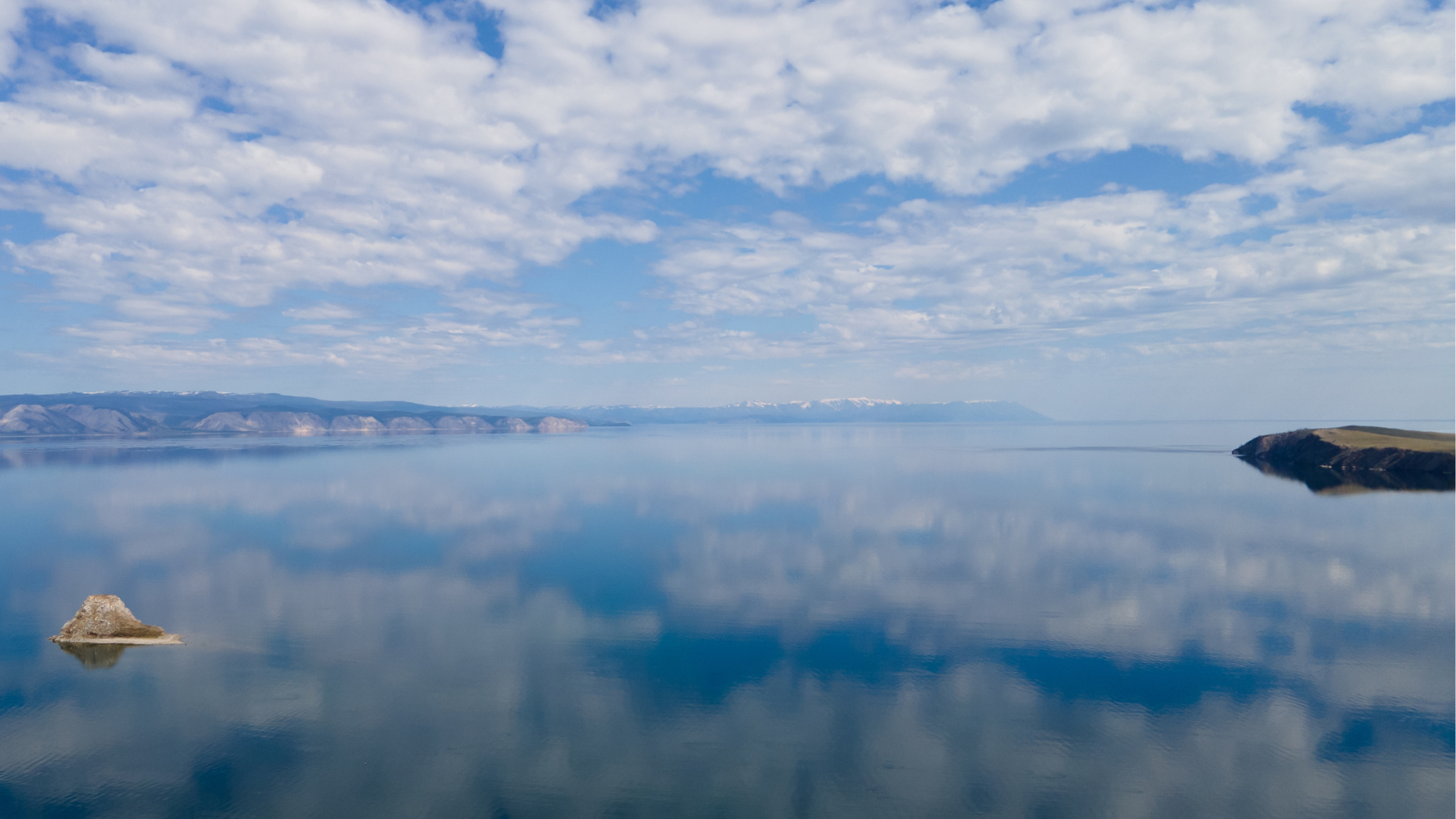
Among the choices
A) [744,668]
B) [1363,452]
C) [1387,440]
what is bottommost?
[744,668]

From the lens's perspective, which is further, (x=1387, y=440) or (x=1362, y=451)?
(x=1387, y=440)

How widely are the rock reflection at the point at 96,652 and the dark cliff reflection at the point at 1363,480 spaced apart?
95.9m

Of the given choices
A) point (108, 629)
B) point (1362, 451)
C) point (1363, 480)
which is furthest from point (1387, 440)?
A: point (108, 629)

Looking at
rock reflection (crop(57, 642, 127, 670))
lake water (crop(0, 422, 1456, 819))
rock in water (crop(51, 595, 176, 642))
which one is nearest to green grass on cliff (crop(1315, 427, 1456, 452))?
lake water (crop(0, 422, 1456, 819))

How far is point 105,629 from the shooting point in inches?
1129

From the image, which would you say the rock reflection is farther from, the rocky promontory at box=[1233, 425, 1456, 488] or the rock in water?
the rocky promontory at box=[1233, 425, 1456, 488]

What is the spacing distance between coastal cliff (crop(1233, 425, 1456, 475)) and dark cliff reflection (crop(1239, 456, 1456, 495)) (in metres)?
1.35

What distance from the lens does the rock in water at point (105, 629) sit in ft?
93.7

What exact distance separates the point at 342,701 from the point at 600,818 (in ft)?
36.9

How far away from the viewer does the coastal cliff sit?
8544 centimetres

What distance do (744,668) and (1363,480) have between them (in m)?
93.2

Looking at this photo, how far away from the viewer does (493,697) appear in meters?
22.6

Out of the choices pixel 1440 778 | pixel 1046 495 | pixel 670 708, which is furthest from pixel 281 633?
pixel 1046 495

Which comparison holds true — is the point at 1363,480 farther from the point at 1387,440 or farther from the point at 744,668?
the point at 744,668
